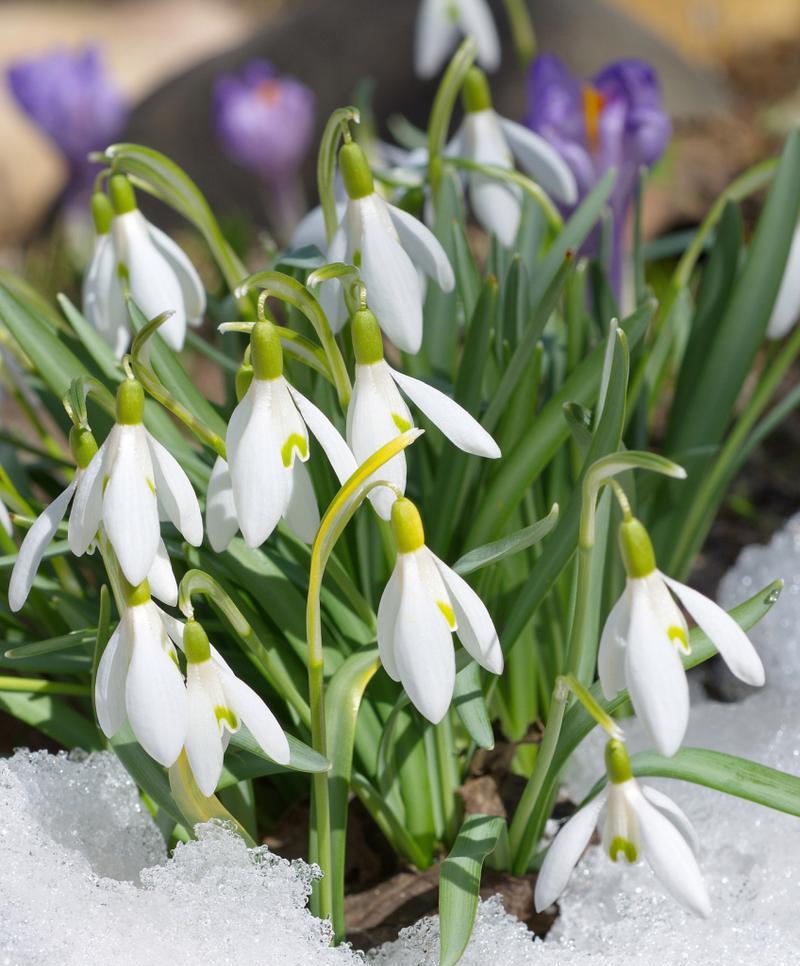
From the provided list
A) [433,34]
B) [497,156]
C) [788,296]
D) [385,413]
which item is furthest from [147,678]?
[433,34]

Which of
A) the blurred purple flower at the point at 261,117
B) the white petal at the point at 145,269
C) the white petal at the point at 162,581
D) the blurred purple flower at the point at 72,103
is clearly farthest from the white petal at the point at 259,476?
the blurred purple flower at the point at 72,103

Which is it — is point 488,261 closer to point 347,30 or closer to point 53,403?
point 53,403

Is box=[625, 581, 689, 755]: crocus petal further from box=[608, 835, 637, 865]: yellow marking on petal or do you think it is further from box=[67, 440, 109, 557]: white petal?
box=[67, 440, 109, 557]: white petal

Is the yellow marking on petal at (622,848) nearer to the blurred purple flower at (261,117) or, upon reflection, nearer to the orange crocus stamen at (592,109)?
the orange crocus stamen at (592,109)

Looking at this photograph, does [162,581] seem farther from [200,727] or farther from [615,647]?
[615,647]

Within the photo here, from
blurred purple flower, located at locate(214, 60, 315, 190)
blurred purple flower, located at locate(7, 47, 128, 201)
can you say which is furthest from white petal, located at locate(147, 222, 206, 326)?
blurred purple flower, located at locate(7, 47, 128, 201)

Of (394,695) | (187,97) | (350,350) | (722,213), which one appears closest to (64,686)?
(394,695)
